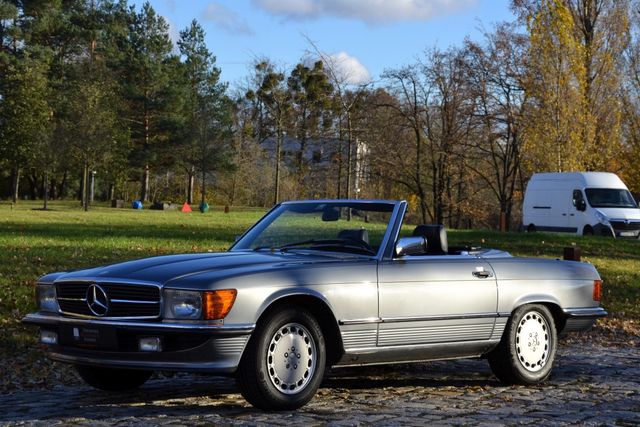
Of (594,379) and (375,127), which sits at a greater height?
(375,127)

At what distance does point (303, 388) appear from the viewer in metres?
7.14

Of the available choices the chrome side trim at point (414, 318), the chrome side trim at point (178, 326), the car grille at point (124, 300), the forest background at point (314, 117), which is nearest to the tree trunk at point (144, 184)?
the forest background at point (314, 117)

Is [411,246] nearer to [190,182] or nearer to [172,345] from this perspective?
[172,345]

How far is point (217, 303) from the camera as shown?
265 inches

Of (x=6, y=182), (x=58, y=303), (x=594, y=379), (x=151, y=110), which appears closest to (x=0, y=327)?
(x=58, y=303)

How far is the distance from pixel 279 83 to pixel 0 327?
53.2 meters

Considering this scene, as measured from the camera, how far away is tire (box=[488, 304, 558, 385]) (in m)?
8.59

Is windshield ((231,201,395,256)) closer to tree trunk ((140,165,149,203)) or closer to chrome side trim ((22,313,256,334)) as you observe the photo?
chrome side trim ((22,313,256,334))

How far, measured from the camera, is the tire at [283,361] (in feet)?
22.6

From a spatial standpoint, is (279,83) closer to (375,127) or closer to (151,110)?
(375,127)

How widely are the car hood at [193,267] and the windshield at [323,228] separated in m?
0.27

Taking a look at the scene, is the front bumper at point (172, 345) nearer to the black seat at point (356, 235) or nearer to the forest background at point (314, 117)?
the black seat at point (356, 235)

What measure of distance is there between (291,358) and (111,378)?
173 centimetres

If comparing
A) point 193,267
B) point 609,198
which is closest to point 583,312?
point 193,267
